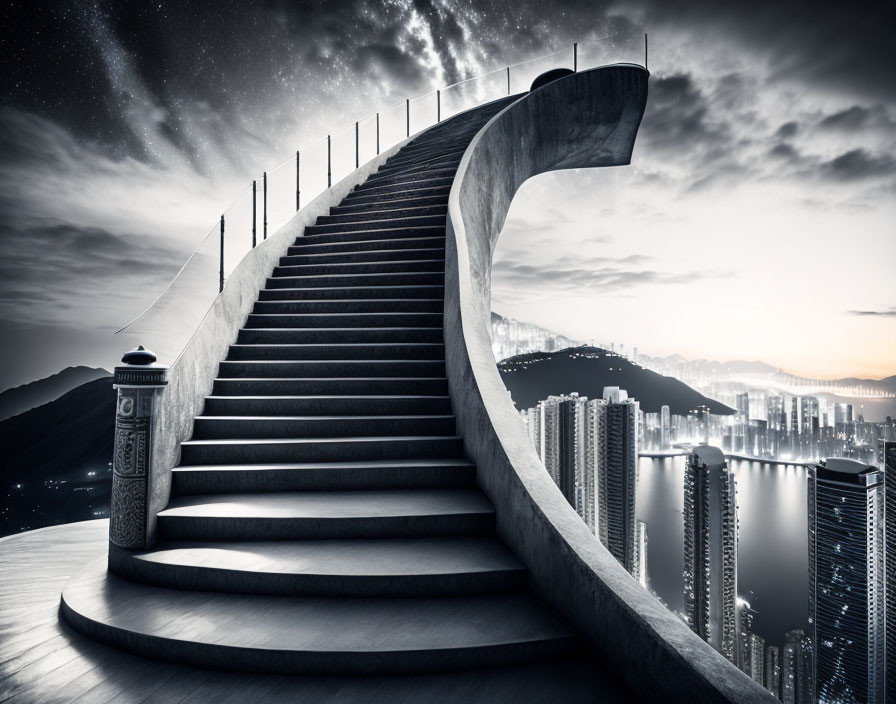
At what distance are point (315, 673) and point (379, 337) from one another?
8.84 feet

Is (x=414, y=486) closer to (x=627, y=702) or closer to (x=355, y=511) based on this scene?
(x=355, y=511)

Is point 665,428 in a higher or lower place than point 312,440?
lower

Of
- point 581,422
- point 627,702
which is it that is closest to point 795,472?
point 581,422

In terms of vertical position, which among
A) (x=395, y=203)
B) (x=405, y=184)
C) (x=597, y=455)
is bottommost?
(x=597, y=455)

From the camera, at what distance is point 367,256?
5000mm

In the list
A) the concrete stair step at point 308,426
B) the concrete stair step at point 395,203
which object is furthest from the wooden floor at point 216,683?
the concrete stair step at point 395,203

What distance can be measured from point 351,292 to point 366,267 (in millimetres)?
475

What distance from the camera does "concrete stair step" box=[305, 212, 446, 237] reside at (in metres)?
5.49

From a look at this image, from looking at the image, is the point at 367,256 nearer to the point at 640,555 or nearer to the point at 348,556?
the point at 348,556

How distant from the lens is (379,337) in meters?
3.94

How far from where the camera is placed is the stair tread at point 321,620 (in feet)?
5.30

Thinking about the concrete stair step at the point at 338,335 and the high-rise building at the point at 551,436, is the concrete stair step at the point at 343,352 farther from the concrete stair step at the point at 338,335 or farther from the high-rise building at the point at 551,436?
the high-rise building at the point at 551,436

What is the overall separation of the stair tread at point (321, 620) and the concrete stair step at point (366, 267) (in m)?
3.41

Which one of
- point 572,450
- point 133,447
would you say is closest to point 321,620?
point 133,447
